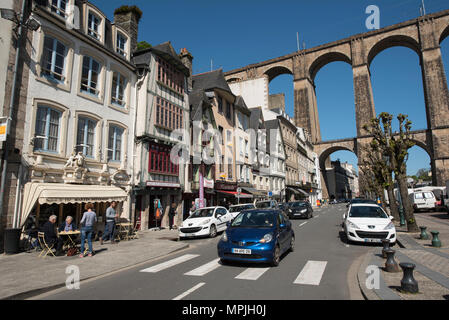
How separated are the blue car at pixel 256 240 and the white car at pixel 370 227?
3.66 metres

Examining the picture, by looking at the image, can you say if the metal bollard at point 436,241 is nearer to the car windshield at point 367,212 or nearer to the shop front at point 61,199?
the car windshield at point 367,212

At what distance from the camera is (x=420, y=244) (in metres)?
10.0

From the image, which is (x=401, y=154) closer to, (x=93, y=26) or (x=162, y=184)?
(x=162, y=184)

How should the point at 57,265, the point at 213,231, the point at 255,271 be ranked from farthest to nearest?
1. the point at 213,231
2. the point at 57,265
3. the point at 255,271

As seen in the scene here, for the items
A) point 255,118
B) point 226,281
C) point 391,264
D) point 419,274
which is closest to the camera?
point 226,281

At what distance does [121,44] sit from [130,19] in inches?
84.0

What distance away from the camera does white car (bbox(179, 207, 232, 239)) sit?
13.4m

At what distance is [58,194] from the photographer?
10.5 metres

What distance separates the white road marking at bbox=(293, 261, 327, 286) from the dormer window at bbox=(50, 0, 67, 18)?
14693 mm

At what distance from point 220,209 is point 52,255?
8.27 metres

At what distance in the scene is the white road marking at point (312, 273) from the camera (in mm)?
5922

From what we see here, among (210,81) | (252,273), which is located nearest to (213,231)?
(252,273)

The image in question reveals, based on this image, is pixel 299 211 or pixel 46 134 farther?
pixel 299 211
